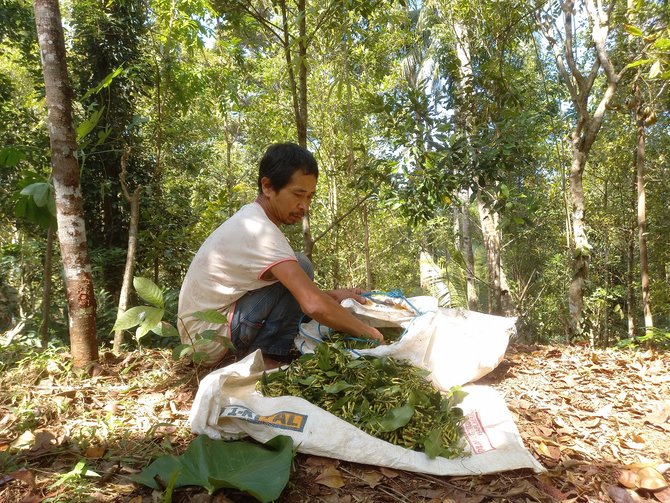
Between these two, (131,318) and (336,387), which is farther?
(131,318)

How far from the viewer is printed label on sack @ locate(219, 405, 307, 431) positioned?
158cm

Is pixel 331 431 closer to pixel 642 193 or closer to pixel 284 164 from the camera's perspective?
pixel 284 164

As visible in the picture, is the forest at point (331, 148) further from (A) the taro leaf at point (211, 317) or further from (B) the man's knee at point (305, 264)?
(B) the man's knee at point (305, 264)

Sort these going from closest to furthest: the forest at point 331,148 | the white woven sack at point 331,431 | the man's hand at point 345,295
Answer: the white woven sack at point 331,431 < the man's hand at point 345,295 < the forest at point 331,148

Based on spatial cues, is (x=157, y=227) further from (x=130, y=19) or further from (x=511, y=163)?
(x=511, y=163)

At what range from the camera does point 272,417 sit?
1609mm

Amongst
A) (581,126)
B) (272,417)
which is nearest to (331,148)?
(581,126)

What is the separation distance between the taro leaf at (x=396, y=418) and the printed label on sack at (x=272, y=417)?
0.96ft

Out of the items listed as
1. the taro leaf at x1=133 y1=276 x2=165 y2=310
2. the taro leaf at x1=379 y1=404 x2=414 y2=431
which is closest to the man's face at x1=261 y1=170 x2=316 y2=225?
the taro leaf at x1=133 y1=276 x2=165 y2=310

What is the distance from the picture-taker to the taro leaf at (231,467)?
4.20ft

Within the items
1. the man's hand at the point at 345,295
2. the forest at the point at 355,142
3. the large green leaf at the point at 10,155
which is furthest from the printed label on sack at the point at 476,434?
the large green leaf at the point at 10,155

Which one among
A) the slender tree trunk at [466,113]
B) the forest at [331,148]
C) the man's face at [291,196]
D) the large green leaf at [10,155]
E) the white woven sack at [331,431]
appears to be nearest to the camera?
the white woven sack at [331,431]

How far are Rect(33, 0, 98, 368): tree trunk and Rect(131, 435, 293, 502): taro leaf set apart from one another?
117cm

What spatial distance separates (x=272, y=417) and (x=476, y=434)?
0.77m
